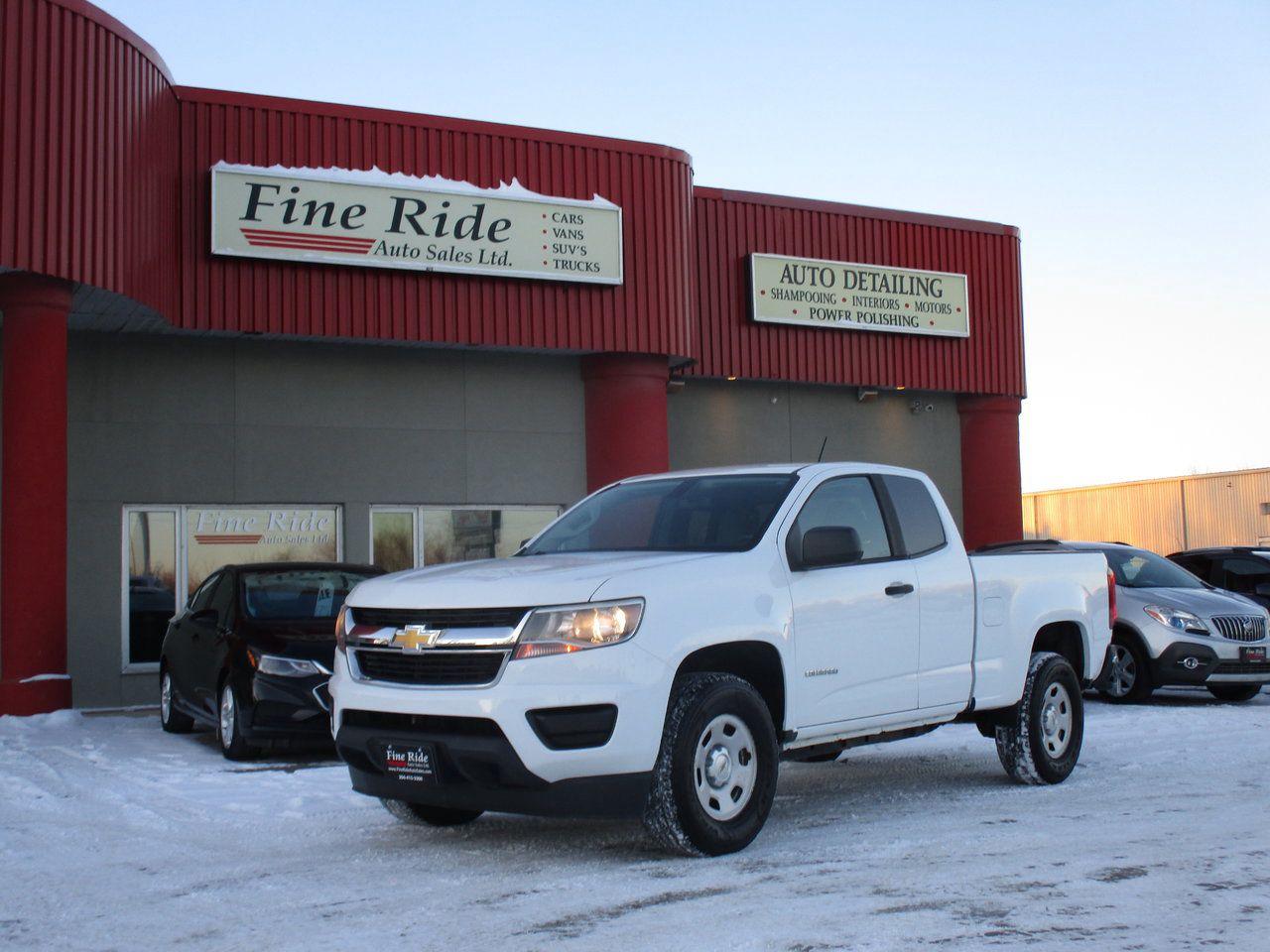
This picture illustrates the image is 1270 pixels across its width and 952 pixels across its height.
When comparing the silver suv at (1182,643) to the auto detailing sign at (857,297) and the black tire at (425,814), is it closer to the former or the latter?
the auto detailing sign at (857,297)

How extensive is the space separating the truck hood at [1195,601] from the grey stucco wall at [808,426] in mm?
6994

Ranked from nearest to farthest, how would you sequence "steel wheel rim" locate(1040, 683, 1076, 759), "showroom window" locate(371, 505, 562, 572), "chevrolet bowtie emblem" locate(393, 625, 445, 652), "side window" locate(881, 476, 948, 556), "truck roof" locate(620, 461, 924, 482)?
"chevrolet bowtie emblem" locate(393, 625, 445, 652), "truck roof" locate(620, 461, 924, 482), "side window" locate(881, 476, 948, 556), "steel wheel rim" locate(1040, 683, 1076, 759), "showroom window" locate(371, 505, 562, 572)

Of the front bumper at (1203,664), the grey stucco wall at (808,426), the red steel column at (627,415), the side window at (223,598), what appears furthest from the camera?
the grey stucco wall at (808,426)

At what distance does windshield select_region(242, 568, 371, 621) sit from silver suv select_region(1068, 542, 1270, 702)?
690cm

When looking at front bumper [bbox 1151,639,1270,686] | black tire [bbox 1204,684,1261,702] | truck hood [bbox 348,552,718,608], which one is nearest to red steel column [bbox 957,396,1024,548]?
black tire [bbox 1204,684,1261,702]

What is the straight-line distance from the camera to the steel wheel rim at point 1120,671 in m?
13.8

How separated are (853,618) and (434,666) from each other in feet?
7.23

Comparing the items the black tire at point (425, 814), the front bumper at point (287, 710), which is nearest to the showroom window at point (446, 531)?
the front bumper at point (287, 710)

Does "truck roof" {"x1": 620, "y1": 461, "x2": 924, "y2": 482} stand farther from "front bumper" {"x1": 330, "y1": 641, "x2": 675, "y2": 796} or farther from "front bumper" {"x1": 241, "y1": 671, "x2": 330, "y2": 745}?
"front bumper" {"x1": 241, "y1": 671, "x2": 330, "y2": 745}

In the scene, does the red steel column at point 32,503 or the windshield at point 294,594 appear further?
the red steel column at point 32,503

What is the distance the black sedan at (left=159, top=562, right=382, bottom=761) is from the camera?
33.6ft

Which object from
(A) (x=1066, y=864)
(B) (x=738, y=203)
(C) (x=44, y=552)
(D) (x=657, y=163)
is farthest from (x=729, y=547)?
(B) (x=738, y=203)

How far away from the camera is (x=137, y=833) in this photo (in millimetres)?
7387

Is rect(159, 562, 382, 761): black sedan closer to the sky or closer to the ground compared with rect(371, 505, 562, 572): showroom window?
closer to the ground
